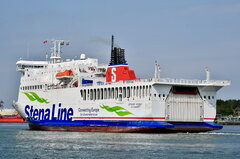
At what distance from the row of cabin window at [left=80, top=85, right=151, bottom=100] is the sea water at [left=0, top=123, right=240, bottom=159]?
157 inches

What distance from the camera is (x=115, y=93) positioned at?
53.8 metres

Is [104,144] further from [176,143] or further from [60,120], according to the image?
[60,120]

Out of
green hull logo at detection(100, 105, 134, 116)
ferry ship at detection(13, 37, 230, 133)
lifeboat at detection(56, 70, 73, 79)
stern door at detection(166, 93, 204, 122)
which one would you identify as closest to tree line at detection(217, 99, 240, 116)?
ferry ship at detection(13, 37, 230, 133)

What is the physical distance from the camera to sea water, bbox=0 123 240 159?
36.0 metres

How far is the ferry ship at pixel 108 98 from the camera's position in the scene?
50750mm

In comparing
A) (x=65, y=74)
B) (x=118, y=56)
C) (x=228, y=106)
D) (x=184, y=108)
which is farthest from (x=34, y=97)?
(x=228, y=106)

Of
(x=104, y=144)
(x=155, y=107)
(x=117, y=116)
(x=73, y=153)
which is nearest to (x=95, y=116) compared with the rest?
(x=117, y=116)

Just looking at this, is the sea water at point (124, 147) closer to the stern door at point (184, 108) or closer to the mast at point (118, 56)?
the stern door at point (184, 108)

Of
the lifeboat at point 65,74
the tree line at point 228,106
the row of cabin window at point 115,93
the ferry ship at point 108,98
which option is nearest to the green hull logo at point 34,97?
the ferry ship at point 108,98

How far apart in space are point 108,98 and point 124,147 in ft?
49.9

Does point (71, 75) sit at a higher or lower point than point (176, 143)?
higher

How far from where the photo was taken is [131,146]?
132 feet

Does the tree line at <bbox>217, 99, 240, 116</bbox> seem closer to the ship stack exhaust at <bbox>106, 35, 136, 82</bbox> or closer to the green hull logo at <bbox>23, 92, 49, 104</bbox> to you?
the green hull logo at <bbox>23, 92, 49, 104</bbox>

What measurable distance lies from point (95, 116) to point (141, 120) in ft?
21.6
